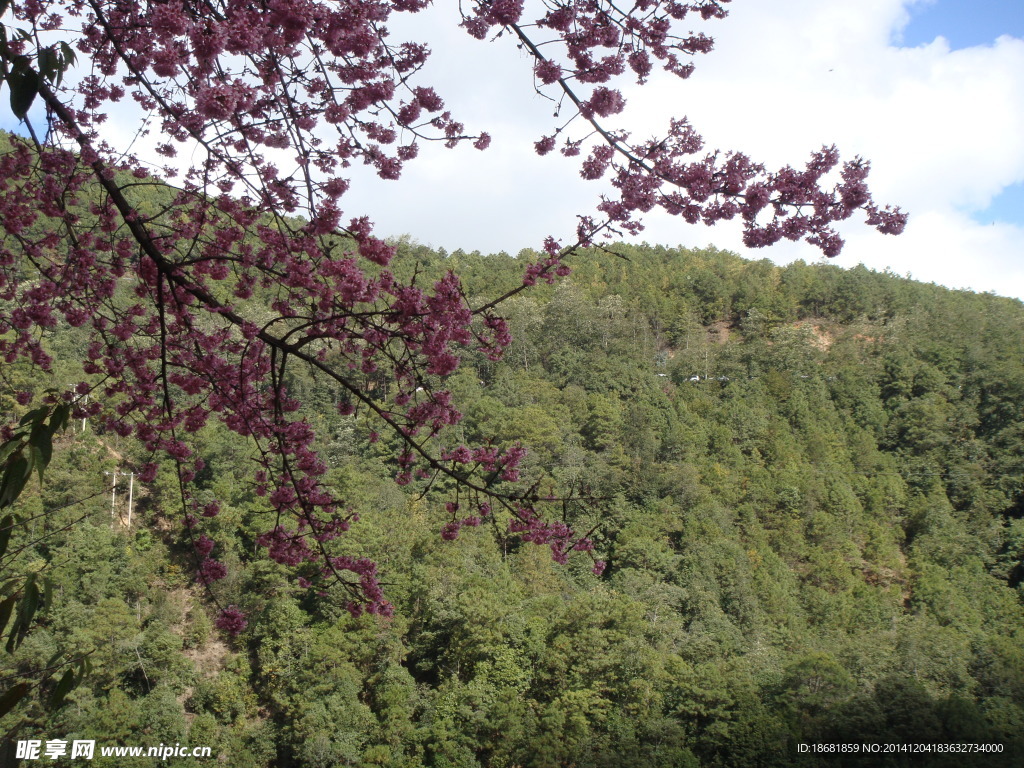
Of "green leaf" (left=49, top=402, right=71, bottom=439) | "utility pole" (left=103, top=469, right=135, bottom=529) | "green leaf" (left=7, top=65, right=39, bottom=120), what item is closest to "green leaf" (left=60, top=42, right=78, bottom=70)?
"green leaf" (left=7, top=65, right=39, bottom=120)

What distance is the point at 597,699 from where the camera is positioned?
55.5 feet

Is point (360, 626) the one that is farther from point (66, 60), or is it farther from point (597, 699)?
point (66, 60)

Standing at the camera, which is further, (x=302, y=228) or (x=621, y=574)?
(x=621, y=574)

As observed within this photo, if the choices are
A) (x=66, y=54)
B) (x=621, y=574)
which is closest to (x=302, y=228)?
(x=66, y=54)

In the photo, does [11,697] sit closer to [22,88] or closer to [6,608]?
[6,608]

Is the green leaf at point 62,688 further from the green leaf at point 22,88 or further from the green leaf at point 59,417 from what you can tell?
the green leaf at point 22,88

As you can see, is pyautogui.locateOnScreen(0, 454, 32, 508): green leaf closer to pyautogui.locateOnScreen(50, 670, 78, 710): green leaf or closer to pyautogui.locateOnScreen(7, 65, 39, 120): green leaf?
pyautogui.locateOnScreen(50, 670, 78, 710): green leaf

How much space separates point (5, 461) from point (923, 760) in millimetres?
17519

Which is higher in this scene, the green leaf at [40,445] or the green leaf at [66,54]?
the green leaf at [66,54]

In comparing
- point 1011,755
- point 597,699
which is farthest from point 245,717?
point 1011,755

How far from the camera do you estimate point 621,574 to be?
27.6 meters

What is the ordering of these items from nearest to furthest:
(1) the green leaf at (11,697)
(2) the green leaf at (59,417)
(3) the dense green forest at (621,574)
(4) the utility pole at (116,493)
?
(1) the green leaf at (11,697) < (2) the green leaf at (59,417) < (3) the dense green forest at (621,574) < (4) the utility pole at (116,493)

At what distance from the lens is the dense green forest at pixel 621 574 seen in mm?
16750

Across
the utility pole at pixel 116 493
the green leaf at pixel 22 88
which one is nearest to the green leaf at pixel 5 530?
the green leaf at pixel 22 88
